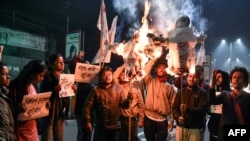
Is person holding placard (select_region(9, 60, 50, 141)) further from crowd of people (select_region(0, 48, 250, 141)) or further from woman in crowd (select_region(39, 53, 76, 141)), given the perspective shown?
woman in crowd (select_region(39, 53, 76, 141))

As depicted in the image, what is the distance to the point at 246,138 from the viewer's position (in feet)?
15.9

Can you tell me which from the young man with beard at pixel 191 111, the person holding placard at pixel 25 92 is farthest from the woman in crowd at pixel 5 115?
the young man with beard at pixel 191 111

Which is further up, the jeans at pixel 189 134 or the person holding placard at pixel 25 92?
the person holding placard at pixel 25 92

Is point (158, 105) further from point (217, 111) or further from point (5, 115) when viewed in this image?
point (5, 115)

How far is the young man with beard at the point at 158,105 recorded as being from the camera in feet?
22.7

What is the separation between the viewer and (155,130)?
6.98 meters

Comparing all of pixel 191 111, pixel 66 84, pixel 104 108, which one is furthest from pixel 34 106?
pixel 191 111

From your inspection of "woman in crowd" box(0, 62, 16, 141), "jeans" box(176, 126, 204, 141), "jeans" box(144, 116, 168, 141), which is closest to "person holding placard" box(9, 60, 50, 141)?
"woman in crowd" box(0, 62, 16, 141)

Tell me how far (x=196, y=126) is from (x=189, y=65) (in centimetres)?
141

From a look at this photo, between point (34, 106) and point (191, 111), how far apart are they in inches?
129

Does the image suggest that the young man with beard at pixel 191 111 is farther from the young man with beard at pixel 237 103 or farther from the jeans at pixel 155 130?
the young man with beard at pixel 237 103

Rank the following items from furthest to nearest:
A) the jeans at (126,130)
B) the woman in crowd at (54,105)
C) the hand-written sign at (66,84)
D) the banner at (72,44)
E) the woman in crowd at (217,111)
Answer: the banner at (72,44) → the jeans at (126,130) → the woman in crowd at (217,111) → the hand-written sign at (66,84) → the woman in crowd at (54,105)

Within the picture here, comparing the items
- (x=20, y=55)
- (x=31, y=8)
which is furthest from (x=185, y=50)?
(x=31, y=8)

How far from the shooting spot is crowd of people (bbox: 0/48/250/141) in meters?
4.70
